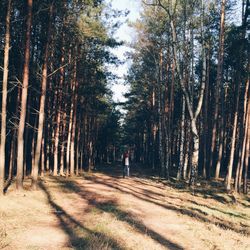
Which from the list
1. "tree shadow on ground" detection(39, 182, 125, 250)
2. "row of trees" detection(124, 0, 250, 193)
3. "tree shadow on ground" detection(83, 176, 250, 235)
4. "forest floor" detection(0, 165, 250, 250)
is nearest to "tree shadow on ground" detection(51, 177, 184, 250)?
"forest floor" detection(0, 165, 250, 250)

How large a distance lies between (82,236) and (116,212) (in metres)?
3.34

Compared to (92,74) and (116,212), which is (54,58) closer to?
(92,74)

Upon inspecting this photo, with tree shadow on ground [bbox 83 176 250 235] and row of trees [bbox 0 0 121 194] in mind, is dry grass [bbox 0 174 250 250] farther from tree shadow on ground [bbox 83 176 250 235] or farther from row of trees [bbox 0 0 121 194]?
row of trees [bbox 0 0 121 194]

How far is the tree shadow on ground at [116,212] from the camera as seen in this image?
9.58m

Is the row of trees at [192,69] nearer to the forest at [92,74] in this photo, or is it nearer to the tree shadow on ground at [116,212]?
the forest at [92,74]

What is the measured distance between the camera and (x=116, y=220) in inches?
442

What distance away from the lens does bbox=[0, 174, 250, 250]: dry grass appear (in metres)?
9.06

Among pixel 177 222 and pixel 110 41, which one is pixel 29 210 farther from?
pixel 110 41

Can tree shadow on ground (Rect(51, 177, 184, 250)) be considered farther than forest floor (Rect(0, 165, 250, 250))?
Yes

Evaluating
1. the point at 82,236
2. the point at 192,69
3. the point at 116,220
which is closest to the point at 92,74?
the point at 192,69

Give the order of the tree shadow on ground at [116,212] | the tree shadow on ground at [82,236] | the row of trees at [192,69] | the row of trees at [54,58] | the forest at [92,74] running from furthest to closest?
1. the row of trees at [192,69]
2. the row of trees at [54,58]
3. the forest at [92,74]
4. the tree shadow on ground at [116,212]
5. the tree shadow on ground at [82,236]

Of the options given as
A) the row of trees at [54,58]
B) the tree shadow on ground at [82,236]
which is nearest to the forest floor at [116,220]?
the tree shadow on ground at [82,236]

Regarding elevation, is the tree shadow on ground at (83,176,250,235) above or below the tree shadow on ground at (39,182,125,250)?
below

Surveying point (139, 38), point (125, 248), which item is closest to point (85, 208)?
point (125, 248)
